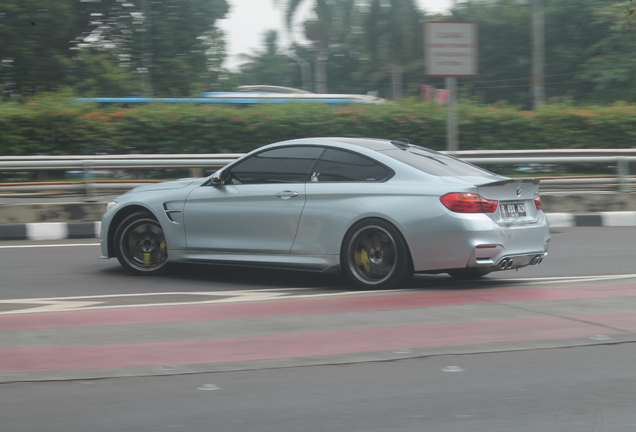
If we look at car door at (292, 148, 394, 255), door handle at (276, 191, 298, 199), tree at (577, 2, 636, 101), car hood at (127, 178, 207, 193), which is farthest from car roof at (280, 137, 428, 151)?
tree at (577, 2, 636, 101)

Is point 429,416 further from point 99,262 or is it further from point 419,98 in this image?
point 419,98

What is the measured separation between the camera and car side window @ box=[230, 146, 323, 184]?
7.20m

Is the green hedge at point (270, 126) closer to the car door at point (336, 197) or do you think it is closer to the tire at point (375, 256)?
the car door at point (336, 197)

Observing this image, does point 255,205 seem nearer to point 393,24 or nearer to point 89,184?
point 89,184

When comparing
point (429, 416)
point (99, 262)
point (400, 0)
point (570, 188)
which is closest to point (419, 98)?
point (570, 188)

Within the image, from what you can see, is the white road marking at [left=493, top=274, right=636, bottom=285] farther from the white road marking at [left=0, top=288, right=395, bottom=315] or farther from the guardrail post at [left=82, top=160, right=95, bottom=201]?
the guardrail post at [left=82, top=160, right=95, bottom=201]

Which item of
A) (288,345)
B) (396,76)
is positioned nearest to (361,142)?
(288,345)

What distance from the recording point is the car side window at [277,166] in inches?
283

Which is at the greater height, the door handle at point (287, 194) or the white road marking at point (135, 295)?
the door handle at point (287, 194)

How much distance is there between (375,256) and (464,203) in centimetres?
90

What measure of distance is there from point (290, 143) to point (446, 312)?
233 centimetres

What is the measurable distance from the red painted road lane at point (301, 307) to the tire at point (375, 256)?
0.73 feet

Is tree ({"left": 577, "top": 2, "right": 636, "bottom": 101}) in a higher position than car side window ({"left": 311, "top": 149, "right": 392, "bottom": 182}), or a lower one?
higher

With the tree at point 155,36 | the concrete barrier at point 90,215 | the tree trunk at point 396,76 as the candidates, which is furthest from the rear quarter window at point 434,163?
the tree trunk at point 396,76
